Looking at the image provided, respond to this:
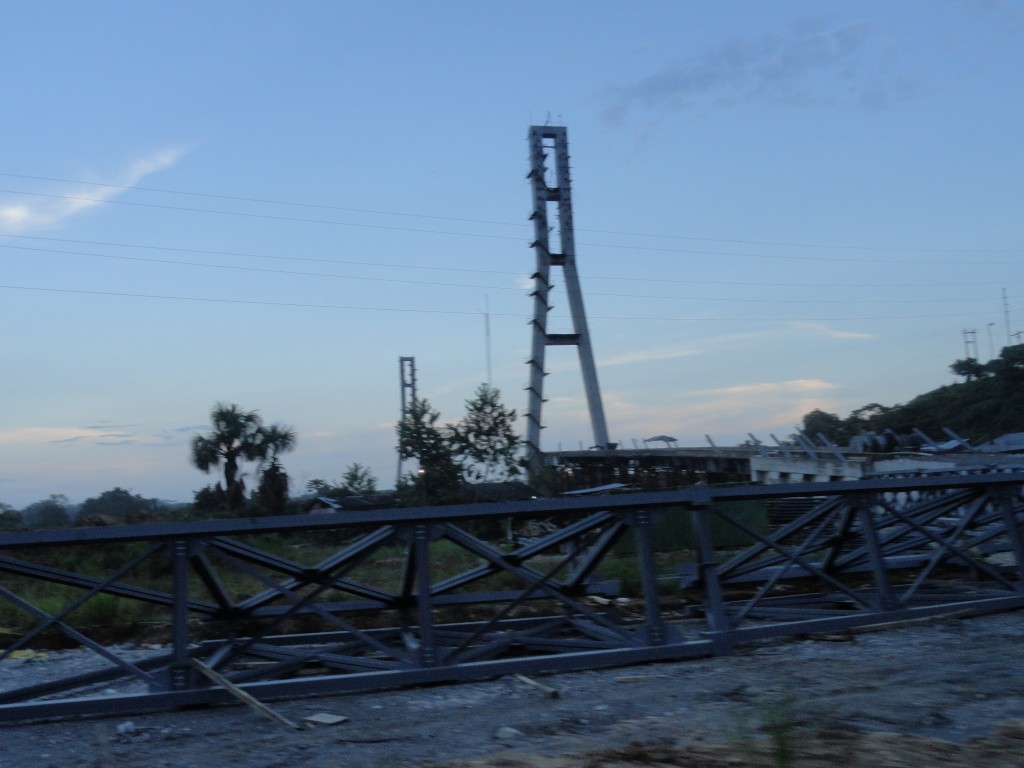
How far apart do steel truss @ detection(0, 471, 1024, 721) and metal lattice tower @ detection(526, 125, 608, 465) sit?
3495cm

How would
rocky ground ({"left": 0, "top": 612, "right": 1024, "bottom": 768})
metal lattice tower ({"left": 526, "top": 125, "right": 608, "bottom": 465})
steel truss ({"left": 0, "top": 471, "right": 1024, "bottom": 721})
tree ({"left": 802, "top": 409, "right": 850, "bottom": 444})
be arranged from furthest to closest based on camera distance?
tree ({"left": 802, "top": 409, "right": 850, "bottom": 444}) < metal lattice tower ({"left": 526, "top": 125, "right": 608, "bottom": 465}) < steel truss ({"left": 0, "top": 471, "right": 1024, "bottom": 721}) < rocky ground ({"left": 0, "top": 612, "right": 1024, "bottom": 768})

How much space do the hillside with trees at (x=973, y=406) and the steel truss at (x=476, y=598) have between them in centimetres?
3884

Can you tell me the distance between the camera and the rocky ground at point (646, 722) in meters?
5.87

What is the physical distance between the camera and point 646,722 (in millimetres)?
7109

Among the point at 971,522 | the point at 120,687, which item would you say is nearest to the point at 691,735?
the point at 120,687

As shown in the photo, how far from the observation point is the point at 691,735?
21.4 ft

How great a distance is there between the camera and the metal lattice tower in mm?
49688

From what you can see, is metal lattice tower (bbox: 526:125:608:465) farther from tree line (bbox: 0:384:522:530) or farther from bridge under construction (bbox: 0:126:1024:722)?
bridge under construction (bbox: 0:126:1024:722)

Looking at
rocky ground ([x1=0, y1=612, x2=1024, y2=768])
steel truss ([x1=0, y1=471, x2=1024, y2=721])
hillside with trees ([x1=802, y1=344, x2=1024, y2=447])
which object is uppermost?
hillside with trees ([x1=802, y1=344, x2=1024, y2=447])

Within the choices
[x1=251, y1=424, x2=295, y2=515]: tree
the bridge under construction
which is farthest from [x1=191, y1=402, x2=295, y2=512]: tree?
the bridge under construction

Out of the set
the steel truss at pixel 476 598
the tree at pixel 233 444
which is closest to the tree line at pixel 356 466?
the tree at pixel 233 444

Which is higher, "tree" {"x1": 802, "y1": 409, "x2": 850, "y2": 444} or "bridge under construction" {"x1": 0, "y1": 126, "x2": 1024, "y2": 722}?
"tree" {"x1": 802, "y1": 409, "x2": 850, "y2": 444}

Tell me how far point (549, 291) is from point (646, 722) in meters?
44.3

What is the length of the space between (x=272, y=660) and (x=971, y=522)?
26.4 feet
